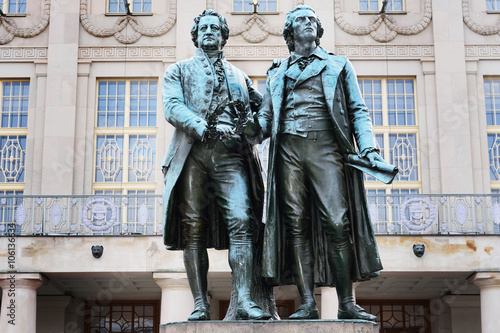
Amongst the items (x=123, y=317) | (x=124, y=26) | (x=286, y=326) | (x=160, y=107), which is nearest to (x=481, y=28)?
(x=160, y=107)

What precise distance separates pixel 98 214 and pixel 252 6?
7.40 meters

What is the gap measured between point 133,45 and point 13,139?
13.5 ft

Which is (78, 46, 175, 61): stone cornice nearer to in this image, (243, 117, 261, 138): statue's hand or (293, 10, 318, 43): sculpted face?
(293, 10, 318, 43): sculpted face

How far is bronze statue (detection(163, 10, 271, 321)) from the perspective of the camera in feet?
24.1

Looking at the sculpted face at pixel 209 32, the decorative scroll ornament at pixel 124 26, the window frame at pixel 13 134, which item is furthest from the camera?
the decorative scroll ornament at pixel 124 26

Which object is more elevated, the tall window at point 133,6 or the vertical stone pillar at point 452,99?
the tall window at point 133,6

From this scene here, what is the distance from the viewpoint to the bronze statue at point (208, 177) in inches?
290

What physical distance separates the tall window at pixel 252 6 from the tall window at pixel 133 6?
2.40m

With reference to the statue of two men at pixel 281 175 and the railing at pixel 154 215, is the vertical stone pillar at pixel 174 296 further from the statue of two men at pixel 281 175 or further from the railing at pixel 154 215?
the statue of two men at pixel 281 175

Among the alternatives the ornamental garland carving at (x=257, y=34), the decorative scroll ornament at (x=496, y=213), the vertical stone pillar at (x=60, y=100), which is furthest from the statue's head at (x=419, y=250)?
the vertical stone pillar at (x=60, y=100)

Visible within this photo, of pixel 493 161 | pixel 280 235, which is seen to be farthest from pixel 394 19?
pixel 280 235

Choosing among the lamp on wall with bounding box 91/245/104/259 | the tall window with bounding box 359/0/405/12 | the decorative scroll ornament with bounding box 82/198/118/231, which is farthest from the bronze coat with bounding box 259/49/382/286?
the tall window with bounding box 359/0/405/12

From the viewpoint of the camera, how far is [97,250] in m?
20.9

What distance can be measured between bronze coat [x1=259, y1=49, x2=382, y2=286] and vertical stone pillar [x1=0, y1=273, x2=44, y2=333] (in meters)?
14.2
